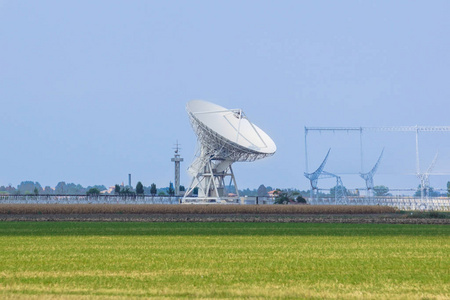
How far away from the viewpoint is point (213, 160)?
284 feet

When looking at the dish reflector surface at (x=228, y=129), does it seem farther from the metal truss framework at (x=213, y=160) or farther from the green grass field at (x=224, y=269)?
the green grass field at (x=224, y=269)

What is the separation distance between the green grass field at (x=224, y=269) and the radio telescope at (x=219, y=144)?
4902cm

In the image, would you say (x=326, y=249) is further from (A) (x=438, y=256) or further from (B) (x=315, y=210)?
(B) (x=315, y=210)

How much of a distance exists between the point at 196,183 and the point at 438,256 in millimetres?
67789

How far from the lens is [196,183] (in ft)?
294

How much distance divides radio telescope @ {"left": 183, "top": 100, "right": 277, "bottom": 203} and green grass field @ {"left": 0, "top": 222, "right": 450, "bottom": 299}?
49016mm

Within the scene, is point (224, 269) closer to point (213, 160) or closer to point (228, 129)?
point (228, 129)

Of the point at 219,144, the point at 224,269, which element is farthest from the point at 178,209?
the point at 224,269

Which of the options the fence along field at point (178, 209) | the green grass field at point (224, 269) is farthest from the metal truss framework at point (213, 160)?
the green grass field at point (224, 269)

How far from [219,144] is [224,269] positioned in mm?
61512

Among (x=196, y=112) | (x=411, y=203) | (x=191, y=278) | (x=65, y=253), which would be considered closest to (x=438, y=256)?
(x=191, y=278)

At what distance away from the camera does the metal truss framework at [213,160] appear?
78625 millimetres

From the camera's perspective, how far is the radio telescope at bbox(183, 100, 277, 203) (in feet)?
257

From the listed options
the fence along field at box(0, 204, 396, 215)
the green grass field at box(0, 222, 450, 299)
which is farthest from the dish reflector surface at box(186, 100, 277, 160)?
the green grass field at box(0, 222, 450, 299)
